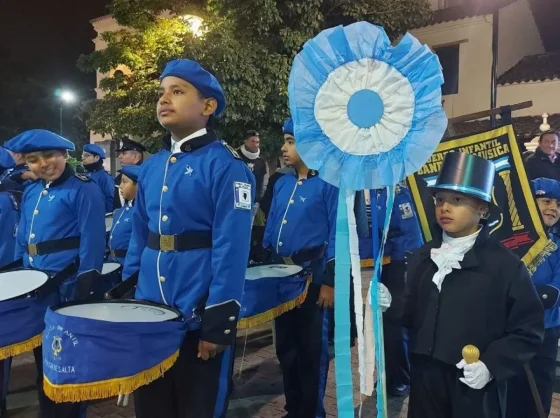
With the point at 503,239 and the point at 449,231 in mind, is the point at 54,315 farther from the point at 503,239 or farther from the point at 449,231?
the point at 503,239

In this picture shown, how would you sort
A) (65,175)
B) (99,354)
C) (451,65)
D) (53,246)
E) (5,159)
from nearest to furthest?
(99,354)
(53,246)
(65,175)
(5,159)
(451,65)

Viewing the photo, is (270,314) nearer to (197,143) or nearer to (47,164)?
(197,143)

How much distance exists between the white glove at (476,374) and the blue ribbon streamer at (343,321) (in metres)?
0.60

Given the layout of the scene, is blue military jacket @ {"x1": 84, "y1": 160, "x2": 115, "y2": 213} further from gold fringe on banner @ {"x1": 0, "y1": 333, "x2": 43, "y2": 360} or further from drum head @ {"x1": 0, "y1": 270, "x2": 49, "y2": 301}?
gold fringe on banner @ {"x1": 0, "y1": 333, "x2": 43, "y2": 360}

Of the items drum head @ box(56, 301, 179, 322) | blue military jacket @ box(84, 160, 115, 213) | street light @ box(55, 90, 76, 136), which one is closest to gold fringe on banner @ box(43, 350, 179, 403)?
drum head @ box(56, 301, 179, 322)

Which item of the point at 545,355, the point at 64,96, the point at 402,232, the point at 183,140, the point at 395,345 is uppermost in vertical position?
the point at 64,96

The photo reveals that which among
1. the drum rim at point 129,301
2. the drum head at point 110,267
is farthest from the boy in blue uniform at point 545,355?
the drum head at point 110,267

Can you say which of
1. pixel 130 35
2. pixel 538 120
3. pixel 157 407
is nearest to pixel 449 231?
pixel 157 407

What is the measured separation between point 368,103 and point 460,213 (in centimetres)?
80

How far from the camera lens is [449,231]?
8.78 feet

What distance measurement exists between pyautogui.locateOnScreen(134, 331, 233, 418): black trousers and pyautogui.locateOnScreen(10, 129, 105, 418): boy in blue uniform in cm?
123

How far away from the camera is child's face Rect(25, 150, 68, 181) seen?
3.81 m

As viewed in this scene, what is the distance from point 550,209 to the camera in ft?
12.5

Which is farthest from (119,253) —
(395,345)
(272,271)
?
(395,345)
